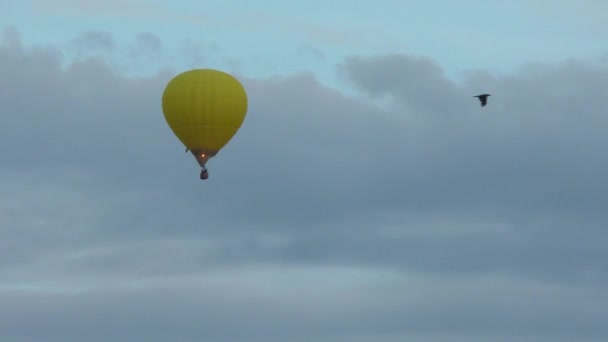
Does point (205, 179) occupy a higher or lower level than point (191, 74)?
lower

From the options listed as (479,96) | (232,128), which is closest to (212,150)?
(232,128)

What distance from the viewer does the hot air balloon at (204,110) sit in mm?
59938

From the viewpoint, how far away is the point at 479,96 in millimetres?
57156

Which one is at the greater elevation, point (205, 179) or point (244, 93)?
point (244, 93)

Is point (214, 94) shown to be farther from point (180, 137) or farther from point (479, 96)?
point (479, 96)

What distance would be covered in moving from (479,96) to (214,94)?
11717 millimetres

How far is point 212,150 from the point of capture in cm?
6091

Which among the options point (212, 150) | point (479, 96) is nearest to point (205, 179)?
point (212, 150)

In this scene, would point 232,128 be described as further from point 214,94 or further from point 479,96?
point 479,96

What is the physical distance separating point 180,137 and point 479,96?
13593mm

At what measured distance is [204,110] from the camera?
196ft

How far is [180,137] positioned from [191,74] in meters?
2.88

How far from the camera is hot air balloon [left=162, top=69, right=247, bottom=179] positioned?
59.9 metres

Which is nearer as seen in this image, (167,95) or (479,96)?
(479,96)
